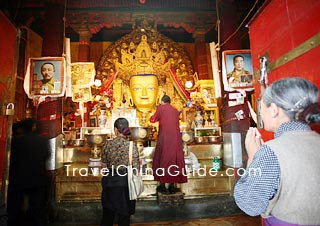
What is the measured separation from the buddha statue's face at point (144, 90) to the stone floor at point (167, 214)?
4.27m

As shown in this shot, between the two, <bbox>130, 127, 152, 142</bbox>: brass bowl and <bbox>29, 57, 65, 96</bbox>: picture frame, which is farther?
<bbox>130, 127, 152, 142</bbox>: brass bowl

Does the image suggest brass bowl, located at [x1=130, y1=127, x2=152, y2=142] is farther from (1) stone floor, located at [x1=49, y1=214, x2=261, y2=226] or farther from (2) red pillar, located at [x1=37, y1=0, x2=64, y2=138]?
(1) stone floor, located at [x1=49, y1=214, x2=261, y2=226]

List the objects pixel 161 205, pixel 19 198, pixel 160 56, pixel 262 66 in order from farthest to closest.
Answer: pixel 160 56 < pixel 161 205 < pixel 19 198 < pixel 262 66

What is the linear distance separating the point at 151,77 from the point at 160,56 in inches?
41.2

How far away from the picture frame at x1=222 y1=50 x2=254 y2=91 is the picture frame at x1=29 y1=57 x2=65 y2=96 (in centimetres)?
338

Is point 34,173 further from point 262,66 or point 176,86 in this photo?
point 176,86

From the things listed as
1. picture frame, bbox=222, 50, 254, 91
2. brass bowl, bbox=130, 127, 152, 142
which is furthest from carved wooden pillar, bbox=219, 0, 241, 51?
brass bowl, bbox=130, 127, 152, 142

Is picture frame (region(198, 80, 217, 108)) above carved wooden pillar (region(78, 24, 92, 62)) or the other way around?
the other way around

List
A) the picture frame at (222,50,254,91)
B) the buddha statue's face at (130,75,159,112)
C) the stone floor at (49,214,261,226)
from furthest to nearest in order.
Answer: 1. the buddha statue's face at (130,75,159,112)
2. the picture frame at (222,50,254,91)
3. the stone floor at (49,214,261,226)

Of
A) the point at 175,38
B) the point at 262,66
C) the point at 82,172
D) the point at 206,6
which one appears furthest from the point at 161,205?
the point at 175,38

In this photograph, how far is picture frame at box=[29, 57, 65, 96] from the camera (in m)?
4.54

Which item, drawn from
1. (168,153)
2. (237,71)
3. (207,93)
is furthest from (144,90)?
(168,153)

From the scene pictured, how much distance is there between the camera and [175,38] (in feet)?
33.8

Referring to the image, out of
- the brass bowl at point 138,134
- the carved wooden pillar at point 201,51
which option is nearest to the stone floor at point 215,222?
the brass bowl at point 138,134
